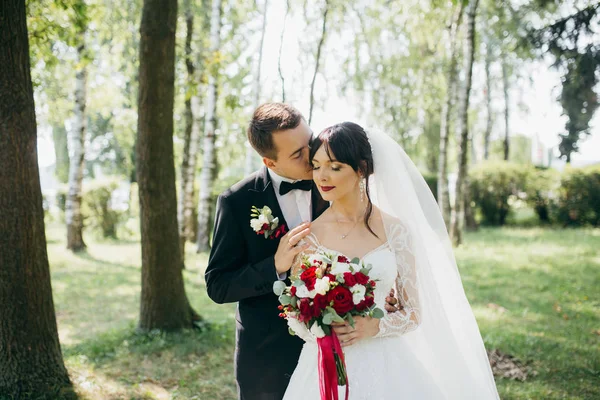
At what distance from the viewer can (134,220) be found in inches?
768

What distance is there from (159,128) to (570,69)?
6.20m

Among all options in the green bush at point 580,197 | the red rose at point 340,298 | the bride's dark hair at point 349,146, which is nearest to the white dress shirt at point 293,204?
the bride's dark hair at point 349,146

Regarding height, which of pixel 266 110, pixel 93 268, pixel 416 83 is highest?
pixel 416 83

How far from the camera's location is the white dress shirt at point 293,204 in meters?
3.10

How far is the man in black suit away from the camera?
117 inches

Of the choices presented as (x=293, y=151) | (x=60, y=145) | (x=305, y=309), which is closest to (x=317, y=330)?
(x=305, y=309)

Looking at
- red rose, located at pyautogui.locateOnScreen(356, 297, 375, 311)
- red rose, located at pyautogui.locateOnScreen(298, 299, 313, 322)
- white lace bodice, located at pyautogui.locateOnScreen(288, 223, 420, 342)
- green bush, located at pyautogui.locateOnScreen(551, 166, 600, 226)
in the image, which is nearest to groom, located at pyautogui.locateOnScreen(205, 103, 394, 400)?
white lace bodice, located at pyautogui.locateOnScreen(288, 223, 420, 342)

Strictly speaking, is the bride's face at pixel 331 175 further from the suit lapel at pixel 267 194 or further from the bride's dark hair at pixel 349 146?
the suit lapel at pixel 267 194

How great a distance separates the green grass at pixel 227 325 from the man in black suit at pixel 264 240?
2.06m

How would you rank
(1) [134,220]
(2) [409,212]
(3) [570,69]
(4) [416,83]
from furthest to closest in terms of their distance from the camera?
(4) [416,83]
(1) [134,220]
(3) [570,69]
(2) [409,212]

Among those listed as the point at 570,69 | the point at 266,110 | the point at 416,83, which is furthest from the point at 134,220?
the point at 266,110

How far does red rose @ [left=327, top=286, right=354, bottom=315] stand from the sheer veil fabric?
22.3 inches

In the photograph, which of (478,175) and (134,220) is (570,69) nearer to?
(478,175)

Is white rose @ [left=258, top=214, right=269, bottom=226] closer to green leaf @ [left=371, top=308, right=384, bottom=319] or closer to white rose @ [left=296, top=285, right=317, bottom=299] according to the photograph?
white rose @ [left=296, top=285, right=317, bottom=299]
